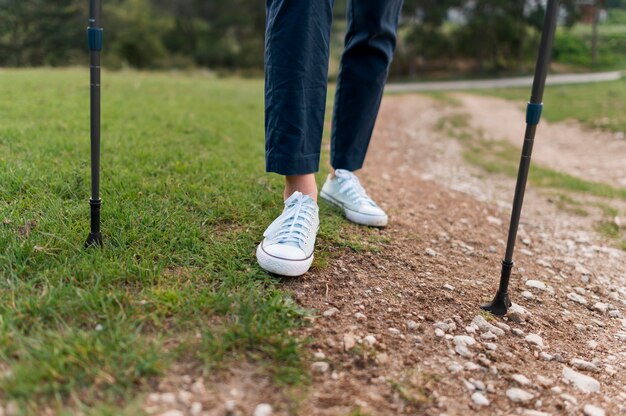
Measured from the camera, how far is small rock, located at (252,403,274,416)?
1036 millimetres

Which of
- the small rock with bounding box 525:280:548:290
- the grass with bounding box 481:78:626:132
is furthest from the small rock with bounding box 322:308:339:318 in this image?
the grass with bounding box 481:78:626:132

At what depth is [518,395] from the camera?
121 centimetres

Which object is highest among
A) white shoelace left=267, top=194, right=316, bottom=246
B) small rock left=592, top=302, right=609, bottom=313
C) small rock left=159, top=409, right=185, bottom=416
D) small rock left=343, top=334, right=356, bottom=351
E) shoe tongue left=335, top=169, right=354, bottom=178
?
shoe tongue left=335, top=169, right=354, bottom=178

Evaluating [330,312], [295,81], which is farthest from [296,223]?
[295,81]

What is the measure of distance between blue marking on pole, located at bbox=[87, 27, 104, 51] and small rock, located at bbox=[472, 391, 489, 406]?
127cm

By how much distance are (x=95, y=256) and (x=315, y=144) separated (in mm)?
748

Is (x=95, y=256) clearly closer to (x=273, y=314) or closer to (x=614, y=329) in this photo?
(x=273, y=314)

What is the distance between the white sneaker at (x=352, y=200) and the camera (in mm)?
2086

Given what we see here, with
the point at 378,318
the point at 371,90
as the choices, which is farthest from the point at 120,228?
the point at 371,90

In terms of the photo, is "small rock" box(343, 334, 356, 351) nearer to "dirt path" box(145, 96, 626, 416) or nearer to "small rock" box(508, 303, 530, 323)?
"dirt path" box(145, 96, 626, 416)

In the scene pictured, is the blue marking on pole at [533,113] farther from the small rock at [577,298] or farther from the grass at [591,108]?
the grass at [591,108]

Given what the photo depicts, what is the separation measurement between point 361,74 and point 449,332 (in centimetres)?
109

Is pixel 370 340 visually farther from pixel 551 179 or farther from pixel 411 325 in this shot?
pixel 551 179

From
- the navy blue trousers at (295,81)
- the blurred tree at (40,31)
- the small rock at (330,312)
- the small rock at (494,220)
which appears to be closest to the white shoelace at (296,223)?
the navy blue trousers at (295,81)
